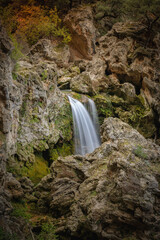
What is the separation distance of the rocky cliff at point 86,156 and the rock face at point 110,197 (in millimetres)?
23

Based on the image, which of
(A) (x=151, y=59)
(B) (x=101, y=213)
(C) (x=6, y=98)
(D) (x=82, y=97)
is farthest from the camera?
(A) (x=151, y=59)

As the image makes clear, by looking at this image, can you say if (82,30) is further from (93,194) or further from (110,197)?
(110,197)

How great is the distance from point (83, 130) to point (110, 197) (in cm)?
759

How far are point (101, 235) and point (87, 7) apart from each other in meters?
25.0

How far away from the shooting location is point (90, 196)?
5.09m

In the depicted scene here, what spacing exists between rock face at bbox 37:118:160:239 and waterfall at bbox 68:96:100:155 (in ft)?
15.3

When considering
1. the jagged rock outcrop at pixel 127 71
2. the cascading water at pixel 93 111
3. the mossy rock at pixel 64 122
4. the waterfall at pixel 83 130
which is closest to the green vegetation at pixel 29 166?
the mossy rock at pixel 64 122

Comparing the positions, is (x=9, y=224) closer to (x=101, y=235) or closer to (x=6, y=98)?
(x=101, y=235)

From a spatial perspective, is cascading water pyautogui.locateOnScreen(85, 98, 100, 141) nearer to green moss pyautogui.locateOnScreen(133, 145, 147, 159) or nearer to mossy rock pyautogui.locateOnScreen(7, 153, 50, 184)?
mossy rock pyautogui.locateOnScreen(7, 153, 50, 184)

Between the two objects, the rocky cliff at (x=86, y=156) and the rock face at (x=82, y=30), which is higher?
the rock face at (x=82, y=30)

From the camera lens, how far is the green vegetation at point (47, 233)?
4730mm

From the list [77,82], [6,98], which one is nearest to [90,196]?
[6,98]

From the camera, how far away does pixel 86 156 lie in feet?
24.3

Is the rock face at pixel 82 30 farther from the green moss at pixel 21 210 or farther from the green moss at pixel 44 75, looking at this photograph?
the green moss at pixel 21 210
